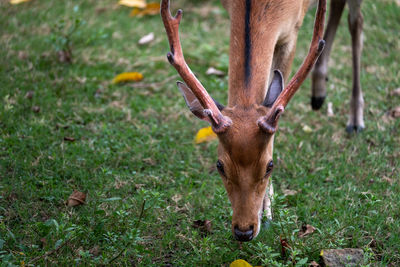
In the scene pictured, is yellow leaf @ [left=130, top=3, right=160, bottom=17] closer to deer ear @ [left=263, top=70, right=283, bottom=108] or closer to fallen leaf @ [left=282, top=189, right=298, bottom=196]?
fallen leaf @ [left=282, top=189, right=298, bottom=196]

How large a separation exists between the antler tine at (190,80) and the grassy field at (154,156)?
71cm

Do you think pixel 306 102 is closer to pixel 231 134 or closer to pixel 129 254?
pixel 231 134

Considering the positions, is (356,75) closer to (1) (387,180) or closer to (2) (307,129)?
(2) (307,129)

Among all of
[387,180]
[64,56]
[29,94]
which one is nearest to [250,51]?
[387,180]

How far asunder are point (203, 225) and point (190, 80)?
1.16 meters

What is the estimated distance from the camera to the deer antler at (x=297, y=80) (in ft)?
10.4

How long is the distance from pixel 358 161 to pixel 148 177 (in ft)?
6.45

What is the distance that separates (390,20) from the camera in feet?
23.5

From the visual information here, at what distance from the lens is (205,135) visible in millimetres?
4895

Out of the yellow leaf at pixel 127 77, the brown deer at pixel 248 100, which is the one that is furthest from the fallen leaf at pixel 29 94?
the brown deer at pixel 248 100

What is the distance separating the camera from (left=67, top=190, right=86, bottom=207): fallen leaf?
156 inches

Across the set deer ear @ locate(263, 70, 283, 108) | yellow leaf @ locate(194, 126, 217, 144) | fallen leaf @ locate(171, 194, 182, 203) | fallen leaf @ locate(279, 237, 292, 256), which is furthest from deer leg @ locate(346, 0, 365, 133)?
fallen leaf @ locate(279, 237, 292, 256)

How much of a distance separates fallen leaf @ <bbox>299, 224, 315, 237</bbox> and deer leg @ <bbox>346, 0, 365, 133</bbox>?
1828 mm

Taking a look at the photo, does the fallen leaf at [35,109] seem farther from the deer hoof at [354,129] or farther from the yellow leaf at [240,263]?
the deer hoof at [354,129]
